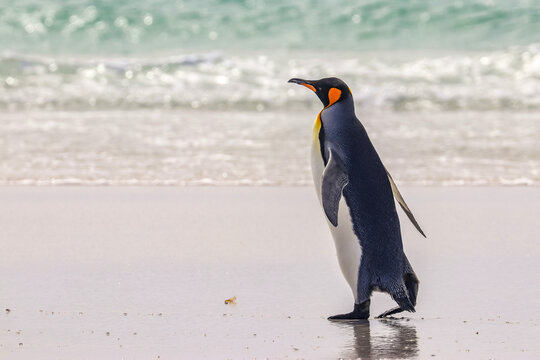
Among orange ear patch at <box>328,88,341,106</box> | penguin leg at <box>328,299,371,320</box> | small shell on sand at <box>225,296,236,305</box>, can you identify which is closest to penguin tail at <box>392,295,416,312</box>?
penguin leg at <box>328,299,371,320</box>

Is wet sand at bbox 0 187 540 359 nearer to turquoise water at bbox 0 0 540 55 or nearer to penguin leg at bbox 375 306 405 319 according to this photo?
penguin leg at bbox 375 306 405 319

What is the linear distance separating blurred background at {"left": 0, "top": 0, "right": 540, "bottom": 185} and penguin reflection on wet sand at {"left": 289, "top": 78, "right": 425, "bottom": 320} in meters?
2.46

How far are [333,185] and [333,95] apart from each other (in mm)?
293

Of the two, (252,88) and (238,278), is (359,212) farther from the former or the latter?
(252,88)

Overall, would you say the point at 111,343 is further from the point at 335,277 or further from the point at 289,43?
the point at 289,43

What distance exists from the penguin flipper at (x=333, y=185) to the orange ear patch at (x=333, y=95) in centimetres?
19

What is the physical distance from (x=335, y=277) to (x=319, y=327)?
2.00 ft

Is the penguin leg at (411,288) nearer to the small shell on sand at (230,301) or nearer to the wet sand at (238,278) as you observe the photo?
the wet sand at (238,278)

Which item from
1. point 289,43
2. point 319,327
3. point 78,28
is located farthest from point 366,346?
point 78,28

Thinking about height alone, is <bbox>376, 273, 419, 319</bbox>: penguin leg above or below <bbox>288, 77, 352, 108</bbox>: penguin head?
below

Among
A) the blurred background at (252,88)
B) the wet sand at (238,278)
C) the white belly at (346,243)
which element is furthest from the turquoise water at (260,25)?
the white belly at (346,243)

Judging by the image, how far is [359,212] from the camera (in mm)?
2779

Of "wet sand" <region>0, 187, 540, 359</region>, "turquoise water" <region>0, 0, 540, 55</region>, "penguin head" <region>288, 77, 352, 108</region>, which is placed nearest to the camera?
"wet sand" <region>0, 187, 540, 359</region>

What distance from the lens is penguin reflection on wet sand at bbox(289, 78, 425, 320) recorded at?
9.06 ft
